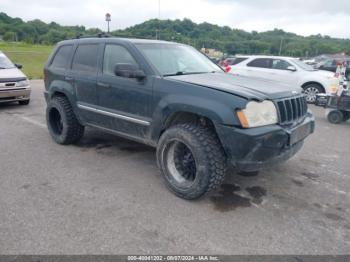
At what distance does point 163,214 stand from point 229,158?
2.96ft

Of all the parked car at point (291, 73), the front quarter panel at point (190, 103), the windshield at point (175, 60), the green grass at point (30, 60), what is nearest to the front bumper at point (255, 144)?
the front quarter panel at point (190, 103)

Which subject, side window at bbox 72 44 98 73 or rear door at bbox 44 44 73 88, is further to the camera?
rear door at bbox 44 44 73 88

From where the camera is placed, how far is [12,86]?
324 inches

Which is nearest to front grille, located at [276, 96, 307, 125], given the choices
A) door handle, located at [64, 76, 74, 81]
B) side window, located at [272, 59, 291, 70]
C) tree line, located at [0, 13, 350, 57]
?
tree line, located at [0, 13, 350, 57]

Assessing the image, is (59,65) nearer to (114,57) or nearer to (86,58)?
(86,58)

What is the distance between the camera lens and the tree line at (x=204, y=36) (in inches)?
344

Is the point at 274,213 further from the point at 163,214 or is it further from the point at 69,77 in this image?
the point at 69,77

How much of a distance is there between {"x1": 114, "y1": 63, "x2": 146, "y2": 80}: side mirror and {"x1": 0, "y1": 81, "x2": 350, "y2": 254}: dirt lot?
4.35ft

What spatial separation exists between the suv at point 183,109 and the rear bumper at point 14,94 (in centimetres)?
398

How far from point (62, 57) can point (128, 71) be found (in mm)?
2093

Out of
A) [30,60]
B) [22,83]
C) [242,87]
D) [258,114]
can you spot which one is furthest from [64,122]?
[30,60]

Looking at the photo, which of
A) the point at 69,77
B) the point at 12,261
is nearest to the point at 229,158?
the point at 12,261

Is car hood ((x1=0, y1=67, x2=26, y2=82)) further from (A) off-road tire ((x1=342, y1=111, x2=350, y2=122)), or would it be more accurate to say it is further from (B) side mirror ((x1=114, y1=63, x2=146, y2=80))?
(A) off-road tire ((x1=342, y1=111, x2=350, y2=122))

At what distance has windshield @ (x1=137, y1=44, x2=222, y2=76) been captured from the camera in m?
3.99
